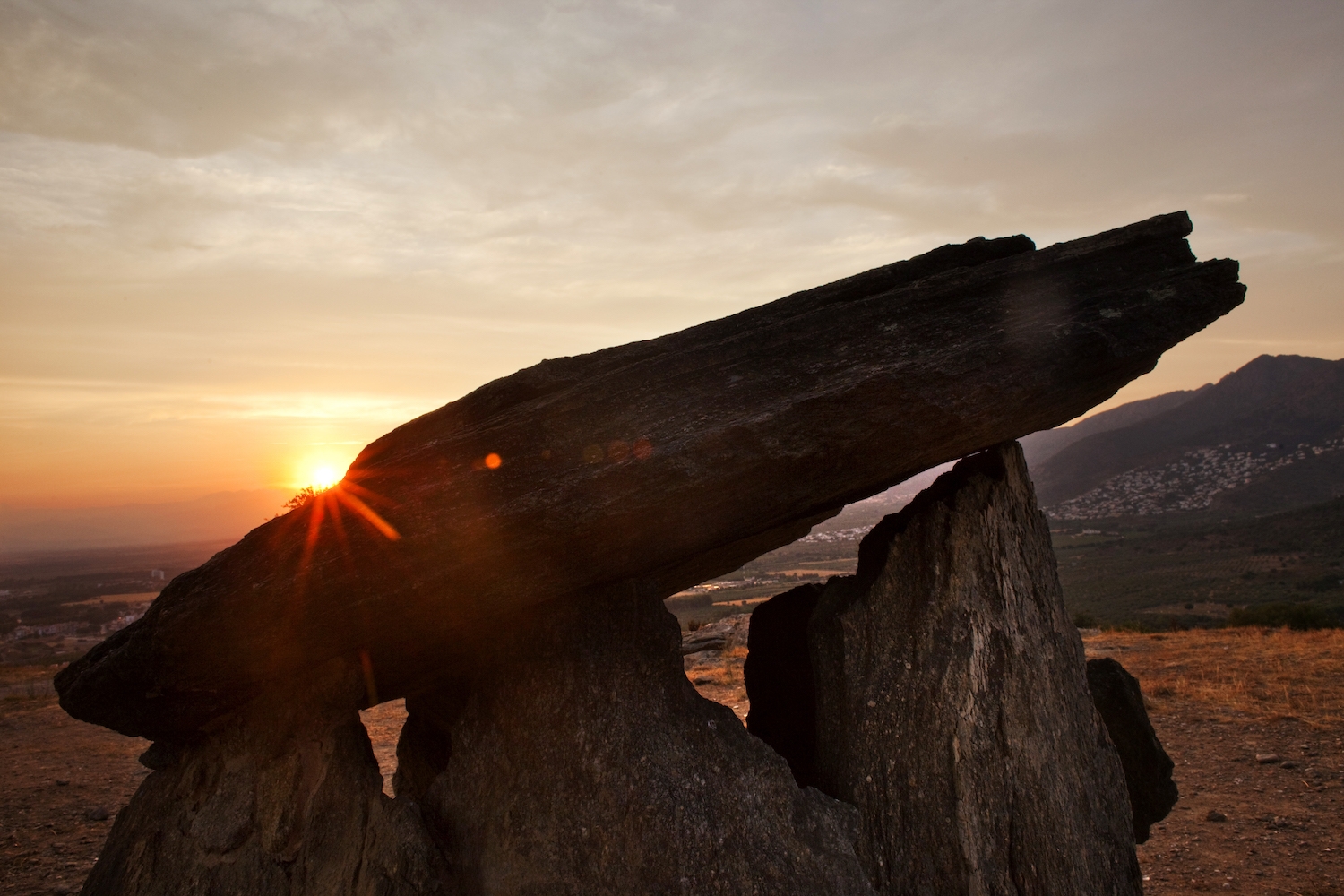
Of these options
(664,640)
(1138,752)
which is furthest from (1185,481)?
(664,640)

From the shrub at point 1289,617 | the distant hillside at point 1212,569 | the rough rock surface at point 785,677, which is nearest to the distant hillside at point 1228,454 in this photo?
the distant hillside at point 1212,569

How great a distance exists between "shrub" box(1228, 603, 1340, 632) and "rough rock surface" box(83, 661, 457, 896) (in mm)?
27349

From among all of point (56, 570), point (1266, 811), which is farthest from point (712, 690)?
point (56, 570)

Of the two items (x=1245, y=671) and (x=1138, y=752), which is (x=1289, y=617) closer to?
(x=1245, y=671)

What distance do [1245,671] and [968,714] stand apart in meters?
15.0

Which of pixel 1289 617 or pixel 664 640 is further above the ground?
pixel 664 640

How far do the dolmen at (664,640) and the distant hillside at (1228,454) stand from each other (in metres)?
112

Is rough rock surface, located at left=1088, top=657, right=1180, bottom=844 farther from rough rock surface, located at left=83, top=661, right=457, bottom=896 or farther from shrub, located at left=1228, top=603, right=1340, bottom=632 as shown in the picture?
shrub, located at left=1228, top=603, right=1340, bottom=632

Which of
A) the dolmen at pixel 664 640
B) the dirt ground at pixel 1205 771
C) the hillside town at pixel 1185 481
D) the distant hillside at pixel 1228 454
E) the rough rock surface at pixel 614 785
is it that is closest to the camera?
the rough rock surface at pixel 614 785

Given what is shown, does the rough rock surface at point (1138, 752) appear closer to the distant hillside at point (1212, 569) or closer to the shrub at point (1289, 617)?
the shrub at point (1289, 617)

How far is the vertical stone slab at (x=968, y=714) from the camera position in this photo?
638 cm

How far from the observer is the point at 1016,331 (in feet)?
21.5

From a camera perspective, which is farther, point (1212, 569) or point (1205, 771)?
point (1212, 569)

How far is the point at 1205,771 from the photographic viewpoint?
12016mm
